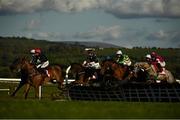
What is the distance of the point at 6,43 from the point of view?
150625 millimetres

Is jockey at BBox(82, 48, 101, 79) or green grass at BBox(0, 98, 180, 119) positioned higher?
jockey at BBox(82, 48, 101, 79)

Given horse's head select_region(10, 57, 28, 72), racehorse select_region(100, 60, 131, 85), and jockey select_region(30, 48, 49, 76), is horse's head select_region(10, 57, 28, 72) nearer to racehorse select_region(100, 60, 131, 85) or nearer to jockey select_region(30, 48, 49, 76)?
jockey select_region(30, 48, 49, 76)

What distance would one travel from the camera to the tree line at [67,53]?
76.8 meters

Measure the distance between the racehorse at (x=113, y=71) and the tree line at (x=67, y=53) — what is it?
31064 mm

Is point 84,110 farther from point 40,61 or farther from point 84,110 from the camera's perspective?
point 40,61

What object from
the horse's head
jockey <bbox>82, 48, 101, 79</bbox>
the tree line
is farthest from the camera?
the tree line

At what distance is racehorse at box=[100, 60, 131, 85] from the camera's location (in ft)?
78.1

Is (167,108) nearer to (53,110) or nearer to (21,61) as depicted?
(53,110)

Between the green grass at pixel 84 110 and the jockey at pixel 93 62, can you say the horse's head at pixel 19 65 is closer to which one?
the jockey at pixel 93 62

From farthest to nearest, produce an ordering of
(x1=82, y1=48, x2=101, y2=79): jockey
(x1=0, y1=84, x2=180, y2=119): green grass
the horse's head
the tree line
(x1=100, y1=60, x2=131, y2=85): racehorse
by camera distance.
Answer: the tree line → the horse's head → (x1=82, y1=48, x2=101, y2=79): jockey → (x1=100, y1=60, x2=131, y2=85): racehorse → (x1=0, y1=84, x2=180, y2=119): green grass

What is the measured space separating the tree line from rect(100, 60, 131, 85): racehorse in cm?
3106

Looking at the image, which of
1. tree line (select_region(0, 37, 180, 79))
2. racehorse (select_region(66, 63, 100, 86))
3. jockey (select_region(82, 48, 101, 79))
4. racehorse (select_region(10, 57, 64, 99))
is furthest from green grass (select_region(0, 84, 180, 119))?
tree line (select_region(0, 37, 180, 79))

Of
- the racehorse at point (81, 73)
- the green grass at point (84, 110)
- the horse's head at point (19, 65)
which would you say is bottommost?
the green grass at point (84, 110)

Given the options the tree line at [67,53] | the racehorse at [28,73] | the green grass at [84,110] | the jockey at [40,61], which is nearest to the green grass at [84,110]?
the green grass at [84,110]
